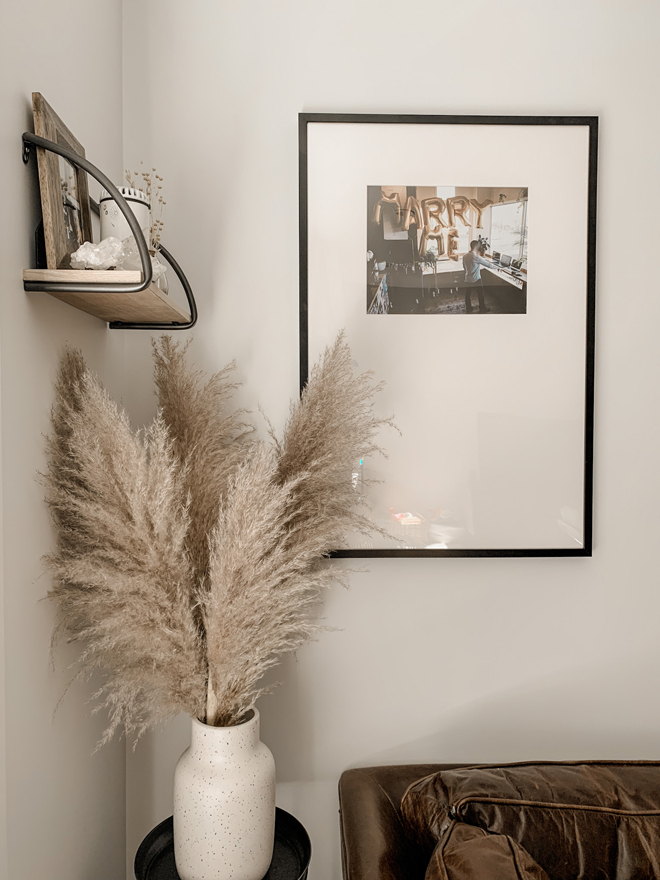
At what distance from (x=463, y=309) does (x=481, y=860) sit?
1.02 m

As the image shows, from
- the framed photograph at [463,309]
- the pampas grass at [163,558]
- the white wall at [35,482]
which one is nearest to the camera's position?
the white wall at [35,482]

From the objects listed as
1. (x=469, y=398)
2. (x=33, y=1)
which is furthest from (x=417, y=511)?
(x=33, y=1)

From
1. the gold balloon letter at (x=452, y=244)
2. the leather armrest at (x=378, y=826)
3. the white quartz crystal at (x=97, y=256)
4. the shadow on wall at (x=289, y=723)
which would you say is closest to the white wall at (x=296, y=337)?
the shadow on wall at (x=289, y=723)

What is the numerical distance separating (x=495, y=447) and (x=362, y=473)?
1.02 ft

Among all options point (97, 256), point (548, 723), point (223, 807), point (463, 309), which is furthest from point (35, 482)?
point (548, 723)

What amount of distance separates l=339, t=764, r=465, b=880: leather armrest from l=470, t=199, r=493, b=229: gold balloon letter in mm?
1172

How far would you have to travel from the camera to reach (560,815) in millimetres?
1004

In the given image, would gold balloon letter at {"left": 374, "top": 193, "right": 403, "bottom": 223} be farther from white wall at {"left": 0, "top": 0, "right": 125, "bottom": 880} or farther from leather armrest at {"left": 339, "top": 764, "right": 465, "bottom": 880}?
leather armrest at {"left": 339, "top": 764, "right": 465, "bottom": 880}

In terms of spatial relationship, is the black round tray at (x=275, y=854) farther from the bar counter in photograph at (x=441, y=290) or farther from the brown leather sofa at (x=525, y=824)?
the bar counter in photograph at (x=441, y=290)

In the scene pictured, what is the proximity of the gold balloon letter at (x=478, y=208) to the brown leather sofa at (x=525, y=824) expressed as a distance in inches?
44.1

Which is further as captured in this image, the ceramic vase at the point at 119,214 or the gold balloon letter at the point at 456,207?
the gold balloon letter at the point at 456,207

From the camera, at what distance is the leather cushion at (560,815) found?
0.97 meters

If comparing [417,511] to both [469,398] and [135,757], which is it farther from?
[135,757]

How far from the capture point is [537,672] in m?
1.39
